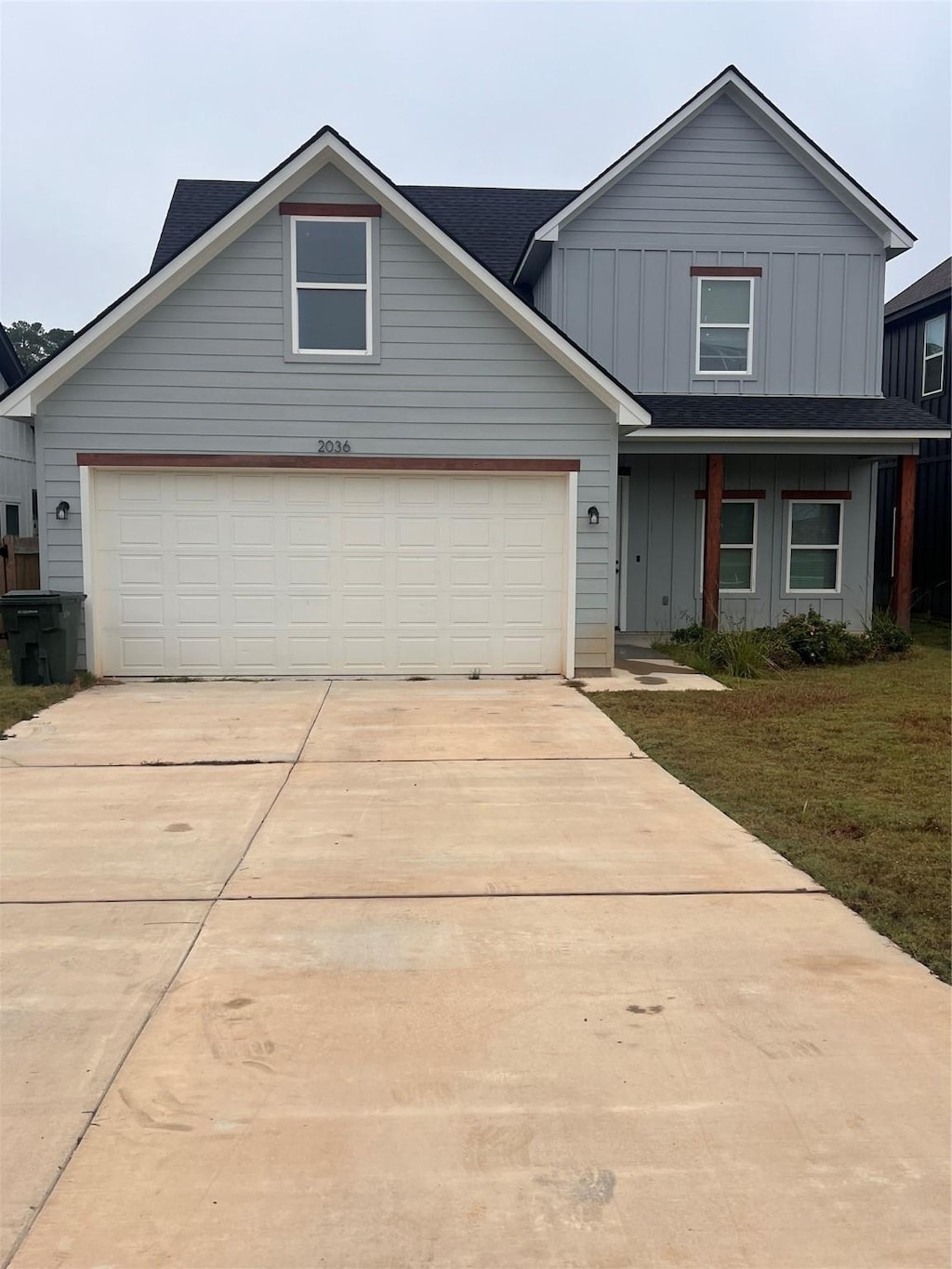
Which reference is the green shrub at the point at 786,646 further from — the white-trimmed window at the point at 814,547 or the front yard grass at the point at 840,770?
the white-trimmed window at the point at 814,547

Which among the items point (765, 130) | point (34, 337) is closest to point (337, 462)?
point (765, 130)

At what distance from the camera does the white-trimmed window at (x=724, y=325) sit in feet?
51.6

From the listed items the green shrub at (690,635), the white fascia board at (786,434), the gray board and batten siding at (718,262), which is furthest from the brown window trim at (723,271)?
the green shrub at (690,635)

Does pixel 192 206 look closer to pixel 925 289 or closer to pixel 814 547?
pixel 814 547

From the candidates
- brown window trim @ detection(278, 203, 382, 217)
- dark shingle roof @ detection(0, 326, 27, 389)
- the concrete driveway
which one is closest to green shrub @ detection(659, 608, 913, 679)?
the concrete driveway

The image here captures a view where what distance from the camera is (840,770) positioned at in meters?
7.71

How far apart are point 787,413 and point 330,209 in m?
7.21

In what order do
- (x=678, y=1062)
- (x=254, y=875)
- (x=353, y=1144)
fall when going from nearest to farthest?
1. (x=353, y=1144)
2. (x=678, y=1062)
3. (x=254, y=875)

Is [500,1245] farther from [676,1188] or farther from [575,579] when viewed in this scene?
[575,579]

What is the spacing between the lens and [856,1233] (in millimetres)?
2709

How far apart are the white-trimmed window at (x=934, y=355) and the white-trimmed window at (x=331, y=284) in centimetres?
1247

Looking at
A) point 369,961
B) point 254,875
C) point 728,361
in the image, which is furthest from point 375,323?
point 369,961

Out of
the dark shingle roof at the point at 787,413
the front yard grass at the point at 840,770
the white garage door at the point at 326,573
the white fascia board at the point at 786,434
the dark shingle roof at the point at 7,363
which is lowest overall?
the front yard grass at the point at 840,770

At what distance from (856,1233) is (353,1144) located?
1.41 m
